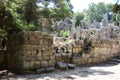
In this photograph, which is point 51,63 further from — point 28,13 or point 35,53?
point 28,13

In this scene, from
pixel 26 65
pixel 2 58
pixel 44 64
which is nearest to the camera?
pixel 26 65

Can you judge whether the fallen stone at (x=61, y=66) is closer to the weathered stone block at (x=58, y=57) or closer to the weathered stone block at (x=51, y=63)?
the weathered stone block at (x=51, y=63)

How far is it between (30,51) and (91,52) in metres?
4.68

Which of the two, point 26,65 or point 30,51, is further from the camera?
point 30,51

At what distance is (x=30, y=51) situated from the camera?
8.92 m

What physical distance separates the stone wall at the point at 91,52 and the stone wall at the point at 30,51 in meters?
1.28

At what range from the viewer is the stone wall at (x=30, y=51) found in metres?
8.79

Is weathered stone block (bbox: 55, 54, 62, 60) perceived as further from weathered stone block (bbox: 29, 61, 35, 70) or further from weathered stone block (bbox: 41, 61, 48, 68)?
weathered stone block (bbox: 29, 61, 35, 70)

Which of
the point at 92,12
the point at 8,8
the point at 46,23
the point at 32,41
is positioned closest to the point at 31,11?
the point at 46,23

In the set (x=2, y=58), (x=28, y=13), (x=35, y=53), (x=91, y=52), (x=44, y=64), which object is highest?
(x=28, y=13)

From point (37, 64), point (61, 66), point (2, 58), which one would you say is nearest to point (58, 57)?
point (61, 66)

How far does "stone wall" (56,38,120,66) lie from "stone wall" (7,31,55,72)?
1.28 m

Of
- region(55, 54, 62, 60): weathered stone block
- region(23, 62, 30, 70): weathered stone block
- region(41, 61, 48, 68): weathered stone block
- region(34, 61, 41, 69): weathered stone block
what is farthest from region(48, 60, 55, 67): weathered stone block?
region(23, 62, 30, 70): weathered stone block

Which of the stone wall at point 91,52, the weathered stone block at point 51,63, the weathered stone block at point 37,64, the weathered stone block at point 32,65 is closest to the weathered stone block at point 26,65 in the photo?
the weathered stone block at point 32,65
